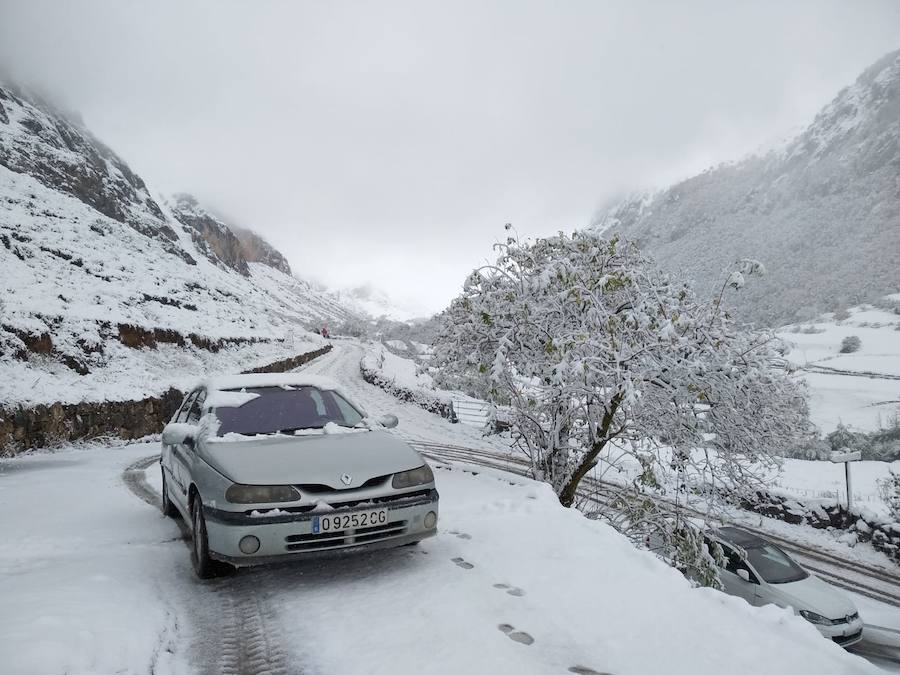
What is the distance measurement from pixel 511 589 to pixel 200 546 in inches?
94.4

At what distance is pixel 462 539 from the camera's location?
498cm

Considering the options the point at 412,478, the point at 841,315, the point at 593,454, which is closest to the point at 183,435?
the point at 412,478

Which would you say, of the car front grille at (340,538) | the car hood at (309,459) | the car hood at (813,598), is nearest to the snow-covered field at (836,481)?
the car hood at (813,598)

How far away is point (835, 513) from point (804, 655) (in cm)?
1571

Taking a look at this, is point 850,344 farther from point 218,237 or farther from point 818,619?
point 218,237

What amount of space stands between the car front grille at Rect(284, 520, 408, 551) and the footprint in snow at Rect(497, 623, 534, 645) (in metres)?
1.12

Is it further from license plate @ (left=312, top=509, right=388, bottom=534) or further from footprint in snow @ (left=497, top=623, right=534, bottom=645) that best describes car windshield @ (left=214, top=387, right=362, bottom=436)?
footprint in snow @ (left=497, top=623, right=534, bottom=645)

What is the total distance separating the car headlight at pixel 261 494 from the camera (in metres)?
3.75

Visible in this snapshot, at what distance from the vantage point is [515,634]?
3.14 m

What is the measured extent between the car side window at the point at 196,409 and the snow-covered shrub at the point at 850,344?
53986 mm

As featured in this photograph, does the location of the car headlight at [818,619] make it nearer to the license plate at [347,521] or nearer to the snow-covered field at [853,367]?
the license plate at [347,521]

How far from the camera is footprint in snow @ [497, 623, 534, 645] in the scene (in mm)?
3068

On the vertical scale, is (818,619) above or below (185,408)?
below

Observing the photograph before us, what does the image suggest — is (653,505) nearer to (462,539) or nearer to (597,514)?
(597,514)
